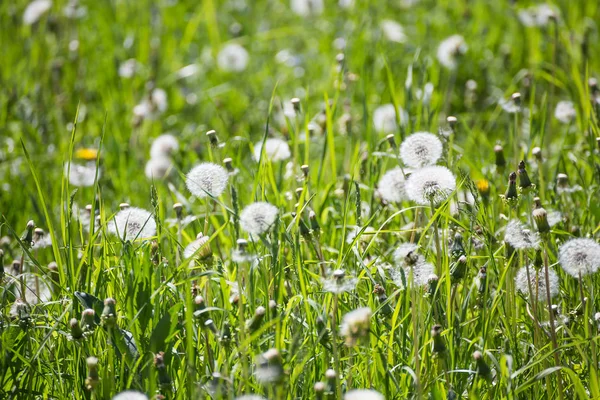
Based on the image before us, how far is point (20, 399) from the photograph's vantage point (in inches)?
70.3

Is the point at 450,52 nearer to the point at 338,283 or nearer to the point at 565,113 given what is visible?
the point at 565,113

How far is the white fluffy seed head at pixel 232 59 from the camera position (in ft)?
14.0

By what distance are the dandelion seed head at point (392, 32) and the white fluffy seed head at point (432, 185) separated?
2453 mm

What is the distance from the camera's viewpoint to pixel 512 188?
5.88 ft

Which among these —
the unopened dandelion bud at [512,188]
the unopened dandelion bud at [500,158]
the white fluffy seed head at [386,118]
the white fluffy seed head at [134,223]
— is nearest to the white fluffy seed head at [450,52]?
the white fluffy seed head at [386,118]

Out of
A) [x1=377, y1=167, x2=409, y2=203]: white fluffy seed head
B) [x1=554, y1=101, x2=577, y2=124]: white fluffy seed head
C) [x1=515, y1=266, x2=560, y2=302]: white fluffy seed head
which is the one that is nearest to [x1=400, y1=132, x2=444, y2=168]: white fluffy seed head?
[x1=377, y1=167, x2=409, y2=203]: white fluffy seed head

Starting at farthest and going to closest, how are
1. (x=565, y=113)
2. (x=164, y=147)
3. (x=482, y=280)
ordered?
(x=164, y=147) < (x=565, y=113) < (x=482, y=280)

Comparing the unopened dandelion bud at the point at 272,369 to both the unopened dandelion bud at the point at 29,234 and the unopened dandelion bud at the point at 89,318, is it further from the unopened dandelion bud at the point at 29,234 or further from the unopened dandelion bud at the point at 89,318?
the unopened dandelion bud at the point at 29,234

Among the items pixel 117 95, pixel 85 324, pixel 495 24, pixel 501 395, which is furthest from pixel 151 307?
pixel 495 24

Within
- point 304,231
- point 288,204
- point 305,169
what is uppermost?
point 288,204

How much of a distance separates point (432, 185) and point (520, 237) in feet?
0.78

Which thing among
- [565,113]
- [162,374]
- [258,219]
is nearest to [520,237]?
[258,219]

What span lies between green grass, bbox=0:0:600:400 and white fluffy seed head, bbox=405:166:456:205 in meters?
0.11

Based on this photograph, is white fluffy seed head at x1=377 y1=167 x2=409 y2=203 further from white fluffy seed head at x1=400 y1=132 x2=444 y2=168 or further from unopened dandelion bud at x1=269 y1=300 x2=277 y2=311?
unopened dandelion bud at x1=269 y1=300 x2=277 y2=311
